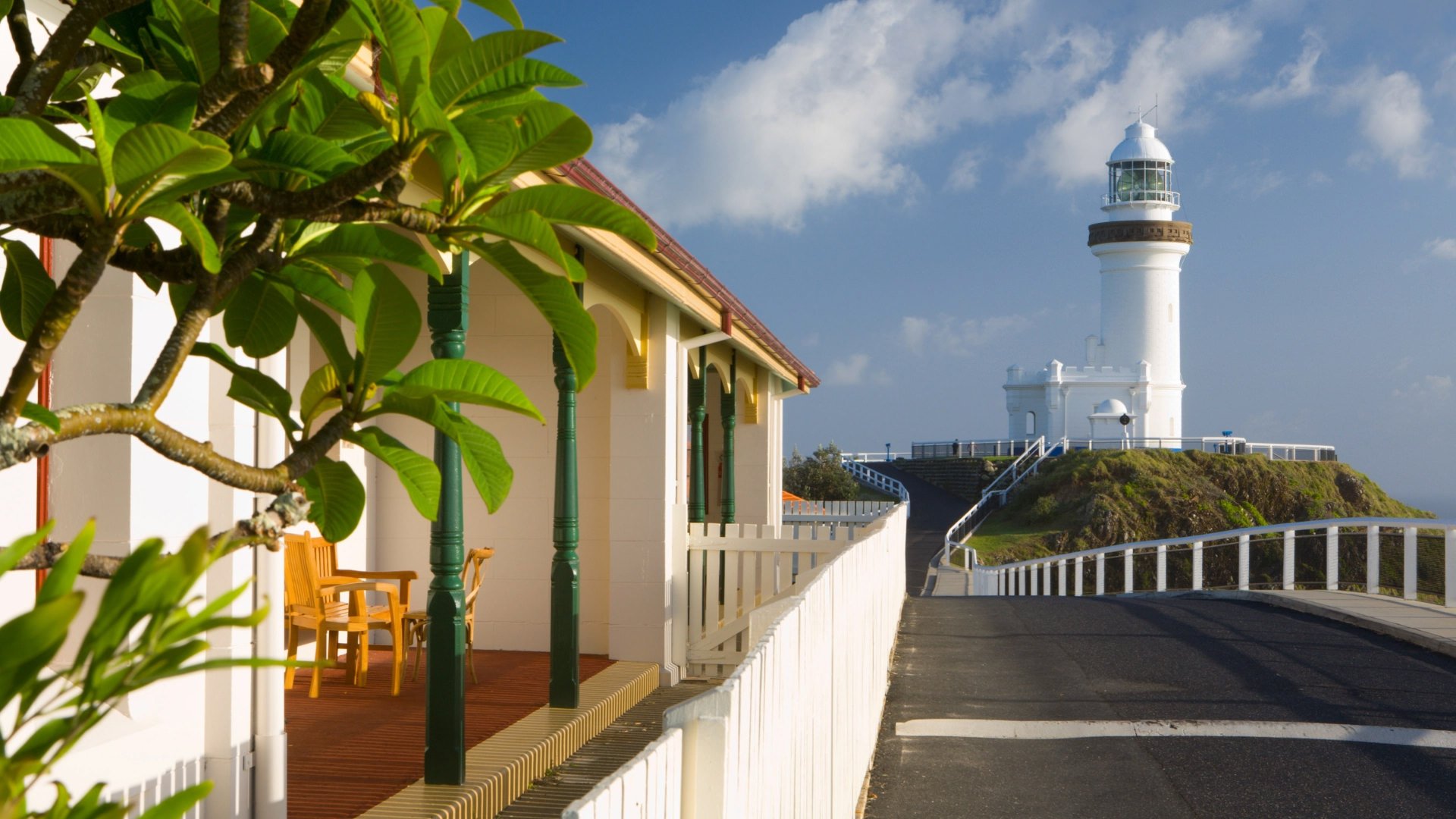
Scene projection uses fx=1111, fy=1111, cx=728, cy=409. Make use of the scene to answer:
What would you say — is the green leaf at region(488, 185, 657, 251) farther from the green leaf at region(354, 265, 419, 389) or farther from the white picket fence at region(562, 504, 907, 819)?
the white picket fence at region(562, 504, 907, 819)

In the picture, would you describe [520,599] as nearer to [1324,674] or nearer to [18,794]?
[1324,674]

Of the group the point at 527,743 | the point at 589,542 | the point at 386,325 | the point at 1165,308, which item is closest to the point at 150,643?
the point at 386,325

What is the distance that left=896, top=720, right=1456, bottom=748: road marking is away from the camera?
252 inches

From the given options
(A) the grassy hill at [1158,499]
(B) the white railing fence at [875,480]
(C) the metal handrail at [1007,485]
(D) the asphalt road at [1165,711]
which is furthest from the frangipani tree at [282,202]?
(B) the white railing fence at [875,480]

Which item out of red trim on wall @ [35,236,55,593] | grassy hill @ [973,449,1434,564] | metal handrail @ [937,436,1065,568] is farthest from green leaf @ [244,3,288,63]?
metal handrail @ [937,436,1065,568]

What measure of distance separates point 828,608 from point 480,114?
3.03m

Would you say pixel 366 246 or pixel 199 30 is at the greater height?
pixel 199 30

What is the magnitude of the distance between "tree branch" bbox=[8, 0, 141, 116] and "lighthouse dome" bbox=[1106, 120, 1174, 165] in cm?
6299

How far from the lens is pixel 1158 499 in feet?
151

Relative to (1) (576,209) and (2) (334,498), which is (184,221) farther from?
(2) (334,498)

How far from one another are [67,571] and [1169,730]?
693cm

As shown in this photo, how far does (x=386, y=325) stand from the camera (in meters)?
1.52

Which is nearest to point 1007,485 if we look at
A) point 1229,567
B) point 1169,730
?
point 1229,567

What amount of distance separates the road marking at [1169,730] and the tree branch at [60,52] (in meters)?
6.25
